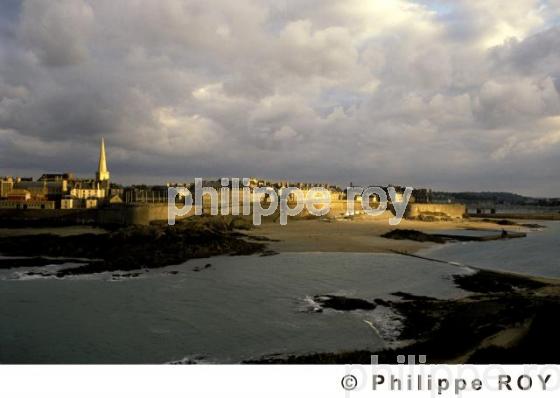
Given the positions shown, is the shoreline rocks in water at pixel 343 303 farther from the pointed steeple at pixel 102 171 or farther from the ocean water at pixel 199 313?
the pointed steeple at pixel 102 171

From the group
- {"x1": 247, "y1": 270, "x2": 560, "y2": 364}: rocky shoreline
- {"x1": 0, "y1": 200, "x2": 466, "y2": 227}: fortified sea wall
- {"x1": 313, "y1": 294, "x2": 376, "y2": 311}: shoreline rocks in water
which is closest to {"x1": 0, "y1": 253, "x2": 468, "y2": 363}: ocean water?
{"x1": 313, "y1": 294, "x2": 376, "y2": 311}: shoreline rocks in water

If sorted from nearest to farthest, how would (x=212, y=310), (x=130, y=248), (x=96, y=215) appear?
(x=212, y=310)
(x=130, y=248)
(x=96, y=215)

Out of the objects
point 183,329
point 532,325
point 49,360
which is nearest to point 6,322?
point 49,360

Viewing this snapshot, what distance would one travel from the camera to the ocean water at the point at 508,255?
40.3ft

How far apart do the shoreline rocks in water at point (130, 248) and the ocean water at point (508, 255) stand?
589 centimetres

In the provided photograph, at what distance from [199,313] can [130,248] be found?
717 centimetres

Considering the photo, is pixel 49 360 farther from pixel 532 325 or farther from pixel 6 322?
pixel 532 325

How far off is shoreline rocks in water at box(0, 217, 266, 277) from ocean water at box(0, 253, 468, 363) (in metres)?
1.08

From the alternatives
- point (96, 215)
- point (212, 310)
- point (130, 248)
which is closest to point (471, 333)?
point (212, 310)

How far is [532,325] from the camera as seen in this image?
17.4ft

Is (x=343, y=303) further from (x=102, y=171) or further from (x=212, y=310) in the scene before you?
(x=102, y=171)

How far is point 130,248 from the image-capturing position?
46.1ft

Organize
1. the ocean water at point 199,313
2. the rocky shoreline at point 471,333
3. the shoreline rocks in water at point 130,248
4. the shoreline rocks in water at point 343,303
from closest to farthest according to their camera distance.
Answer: the rocky shoreline at point 471,333 < the ocean water at point 199,313 < the shoreline rocks in water at point 343,303 < the shoreline rocks in water at point 130,248

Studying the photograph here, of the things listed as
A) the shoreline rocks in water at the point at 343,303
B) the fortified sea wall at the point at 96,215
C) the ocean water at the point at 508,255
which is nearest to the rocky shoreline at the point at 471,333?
the shoreline rocks in water at the point at 343,303
